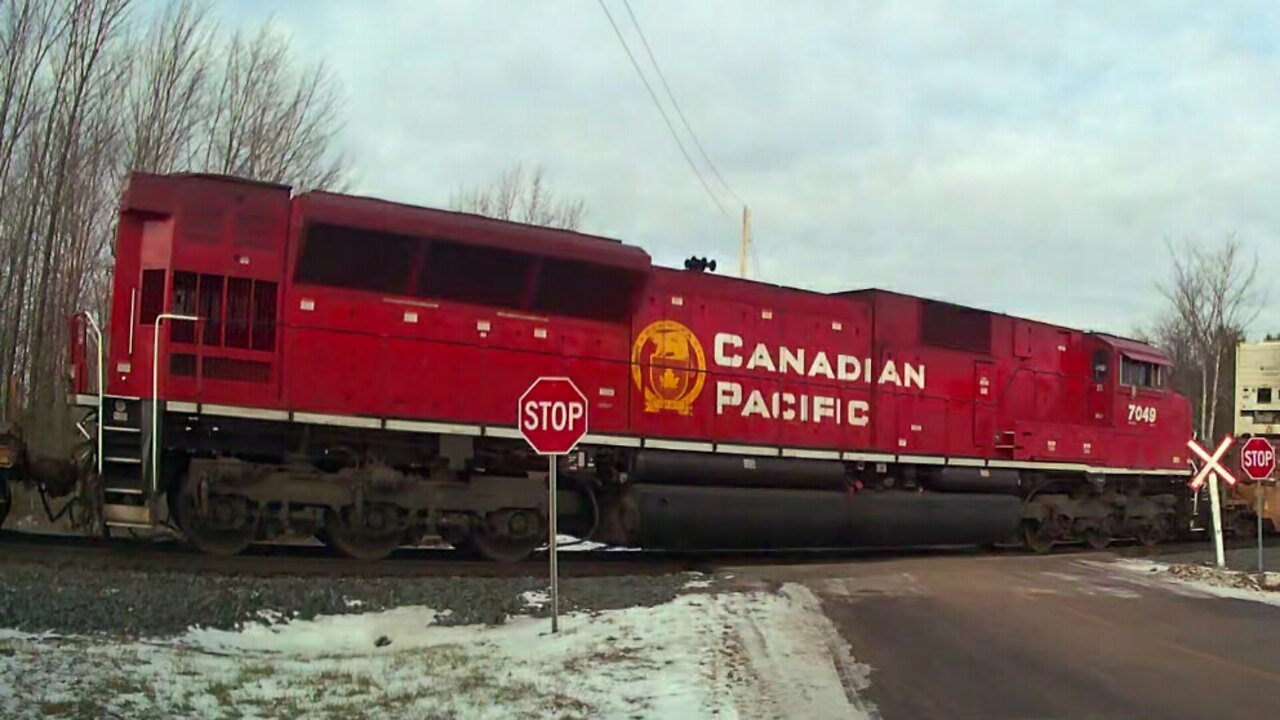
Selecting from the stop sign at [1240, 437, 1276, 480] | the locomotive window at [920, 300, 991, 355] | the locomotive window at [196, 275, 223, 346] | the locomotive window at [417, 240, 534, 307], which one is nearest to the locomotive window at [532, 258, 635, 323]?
the locomotive window at [417, 240, 534, 307]

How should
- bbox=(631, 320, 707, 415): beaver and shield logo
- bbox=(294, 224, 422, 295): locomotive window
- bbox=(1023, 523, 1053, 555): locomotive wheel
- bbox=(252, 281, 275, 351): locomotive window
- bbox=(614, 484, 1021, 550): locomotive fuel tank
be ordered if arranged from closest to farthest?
bbox=(252, 281, 275, 351): locomotive window < bbox=(294, 224, 422, 295): locomotive window < bbox=(614, 484, 1021, 550): locomotive fuel tank < bbox=(631, 320, 707, 415): beaver and shield logo < bbox=(1023, 523, 1053, 555): locomotive wheel

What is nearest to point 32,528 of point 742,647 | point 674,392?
point 674,392

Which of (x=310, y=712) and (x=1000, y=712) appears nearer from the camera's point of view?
(x=310, y=712)

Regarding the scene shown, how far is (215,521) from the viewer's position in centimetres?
1212

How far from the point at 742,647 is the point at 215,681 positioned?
14.2ft

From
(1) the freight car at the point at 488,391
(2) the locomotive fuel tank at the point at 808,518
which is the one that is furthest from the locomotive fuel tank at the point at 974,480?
(2) the locomotive fuel tank at the point at 808,518

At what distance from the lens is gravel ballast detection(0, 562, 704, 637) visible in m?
9.36

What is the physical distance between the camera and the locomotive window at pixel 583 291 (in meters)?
14.3

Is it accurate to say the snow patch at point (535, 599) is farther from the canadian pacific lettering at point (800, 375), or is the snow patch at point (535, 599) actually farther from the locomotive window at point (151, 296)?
the locomotive window at point (151, 296)

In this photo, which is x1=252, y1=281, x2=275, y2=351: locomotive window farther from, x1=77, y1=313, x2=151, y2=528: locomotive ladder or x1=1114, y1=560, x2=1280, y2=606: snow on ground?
x1=1114, y1=560, x2=1280, y2=606: snow on ground

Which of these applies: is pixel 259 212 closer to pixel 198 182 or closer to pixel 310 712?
pixel 198 182

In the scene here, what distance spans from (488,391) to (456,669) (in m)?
5.69

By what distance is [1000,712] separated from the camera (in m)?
7.62

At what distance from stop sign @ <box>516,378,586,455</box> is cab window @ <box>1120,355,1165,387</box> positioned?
14820 millimetres
